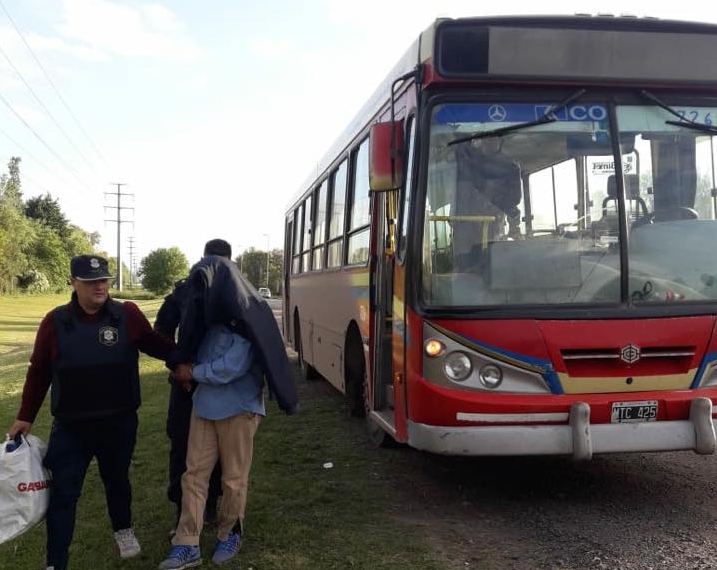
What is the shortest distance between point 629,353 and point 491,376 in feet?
2.88

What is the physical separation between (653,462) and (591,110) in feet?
10.3

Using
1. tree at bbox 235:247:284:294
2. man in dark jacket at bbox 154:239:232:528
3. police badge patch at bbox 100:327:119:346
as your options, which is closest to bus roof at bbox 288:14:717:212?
man in dark jacket at bbox 154:239:232:528

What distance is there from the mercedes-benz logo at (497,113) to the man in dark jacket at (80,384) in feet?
8.44

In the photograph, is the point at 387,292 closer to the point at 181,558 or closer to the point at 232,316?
the point at 232,316

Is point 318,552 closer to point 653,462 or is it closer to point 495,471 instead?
point 495,471

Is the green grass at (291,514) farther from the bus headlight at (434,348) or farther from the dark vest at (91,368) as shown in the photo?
the bus headlight at (434,348)

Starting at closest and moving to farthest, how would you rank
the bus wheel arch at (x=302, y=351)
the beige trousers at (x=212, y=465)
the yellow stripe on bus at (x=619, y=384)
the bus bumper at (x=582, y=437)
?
the beige trousers at (x=212, y=465) < the bus bumper at (x=582, y=437) < the yellow stripe on bus at (x=619, y=384) < the bus wheel arch at (x=302, y=351)

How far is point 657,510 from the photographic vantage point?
504cm

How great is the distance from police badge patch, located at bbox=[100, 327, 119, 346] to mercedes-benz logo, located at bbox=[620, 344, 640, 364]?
10.0ft

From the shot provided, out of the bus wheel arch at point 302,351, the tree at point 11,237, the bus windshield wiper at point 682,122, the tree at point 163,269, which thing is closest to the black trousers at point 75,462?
the bus windshield wiper at point 682,122

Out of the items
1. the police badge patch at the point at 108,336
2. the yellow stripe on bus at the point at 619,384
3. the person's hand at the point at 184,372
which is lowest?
the yellow stripe on bus at the point at 619,384

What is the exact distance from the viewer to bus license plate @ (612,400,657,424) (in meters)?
4.61

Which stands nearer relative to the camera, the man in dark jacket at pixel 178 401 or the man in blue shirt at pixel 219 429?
the man in blue shirt at pixel 219 429

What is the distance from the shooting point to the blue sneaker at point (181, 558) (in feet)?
13.2
